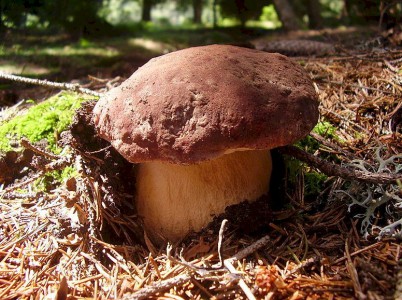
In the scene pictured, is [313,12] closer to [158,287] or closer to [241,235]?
[241,235]

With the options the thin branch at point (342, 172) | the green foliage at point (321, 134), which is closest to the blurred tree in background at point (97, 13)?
the green foliage at point (321, 134)

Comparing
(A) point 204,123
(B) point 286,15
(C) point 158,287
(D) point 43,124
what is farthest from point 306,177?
(B) point 286,15

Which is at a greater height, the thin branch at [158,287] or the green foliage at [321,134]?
the green foliage at [321,134]

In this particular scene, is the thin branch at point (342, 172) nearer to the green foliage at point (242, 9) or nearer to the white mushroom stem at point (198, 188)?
the white mushroom stem at point (198, 188)

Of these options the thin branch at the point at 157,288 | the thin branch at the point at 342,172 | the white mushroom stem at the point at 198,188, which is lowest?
the thin branch at the point at 157,288

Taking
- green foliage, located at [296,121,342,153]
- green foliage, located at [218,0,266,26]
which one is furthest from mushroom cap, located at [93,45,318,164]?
green foliage, located at [218,0,266,26]

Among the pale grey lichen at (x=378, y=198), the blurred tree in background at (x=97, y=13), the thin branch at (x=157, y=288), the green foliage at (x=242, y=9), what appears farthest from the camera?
the green foliage at (x=242, y=9)

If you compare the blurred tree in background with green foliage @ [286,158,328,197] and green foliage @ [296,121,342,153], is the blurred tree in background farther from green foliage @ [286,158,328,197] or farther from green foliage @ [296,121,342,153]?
green foliage @ [286,158,328,197]
